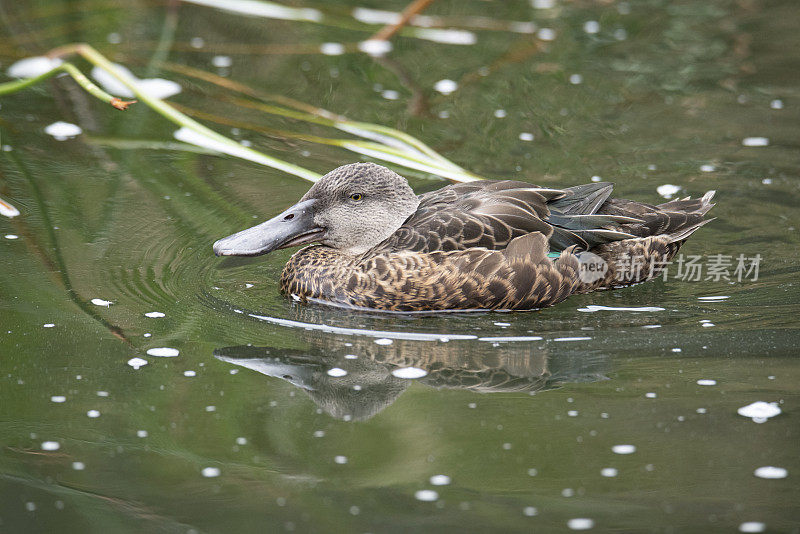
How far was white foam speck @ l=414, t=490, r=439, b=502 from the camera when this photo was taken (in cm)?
449

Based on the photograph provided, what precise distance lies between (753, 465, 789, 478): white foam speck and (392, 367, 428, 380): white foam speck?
171 cm

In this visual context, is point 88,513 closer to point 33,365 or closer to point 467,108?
point 33,365

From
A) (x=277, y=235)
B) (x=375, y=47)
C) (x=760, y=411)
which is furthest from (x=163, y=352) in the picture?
(x=375, y=47)

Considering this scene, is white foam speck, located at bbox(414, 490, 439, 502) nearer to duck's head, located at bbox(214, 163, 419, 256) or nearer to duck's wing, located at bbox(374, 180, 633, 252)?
duck's wing, located at bbox(374, 180, 633, 252)

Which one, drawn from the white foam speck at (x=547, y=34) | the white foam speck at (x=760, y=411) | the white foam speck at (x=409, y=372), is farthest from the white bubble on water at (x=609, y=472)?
the white foam speck at (x=547, y=34)

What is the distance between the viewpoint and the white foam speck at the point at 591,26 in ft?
37.8

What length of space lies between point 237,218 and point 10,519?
3.50 meters

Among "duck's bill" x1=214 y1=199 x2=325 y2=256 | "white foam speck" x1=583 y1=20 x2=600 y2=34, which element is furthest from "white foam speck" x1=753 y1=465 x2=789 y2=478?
"white foam speck" x1=583 y1=20 x2=600 y2=34

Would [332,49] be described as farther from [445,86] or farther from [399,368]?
[399,368]

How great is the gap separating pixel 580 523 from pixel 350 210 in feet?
9.38

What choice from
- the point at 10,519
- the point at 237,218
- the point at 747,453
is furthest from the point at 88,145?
the point at 747,453

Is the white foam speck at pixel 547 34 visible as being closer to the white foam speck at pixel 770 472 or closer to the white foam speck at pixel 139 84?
the white foam speck at pixel 139 84

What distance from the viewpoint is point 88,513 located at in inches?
173

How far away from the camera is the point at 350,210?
6.61 meters
